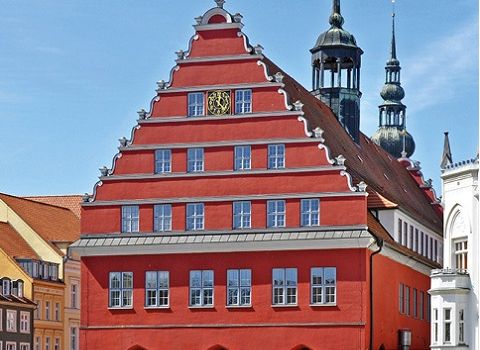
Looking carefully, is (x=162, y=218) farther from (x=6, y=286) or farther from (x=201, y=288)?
(x=6, y=286)

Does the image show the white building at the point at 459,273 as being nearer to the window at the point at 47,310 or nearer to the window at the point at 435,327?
the window at the point at 435,327

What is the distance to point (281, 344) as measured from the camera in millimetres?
60031

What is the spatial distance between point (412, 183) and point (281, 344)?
2477 centimetres

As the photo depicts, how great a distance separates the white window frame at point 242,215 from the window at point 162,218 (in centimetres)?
278

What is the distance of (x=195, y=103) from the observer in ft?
205

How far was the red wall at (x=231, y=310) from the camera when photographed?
195 ft

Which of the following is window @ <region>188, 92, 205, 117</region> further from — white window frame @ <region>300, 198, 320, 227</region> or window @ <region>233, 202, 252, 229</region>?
white window frame @ <region>300, 198, 320, 227</region>

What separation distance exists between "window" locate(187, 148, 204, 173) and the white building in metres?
10.2

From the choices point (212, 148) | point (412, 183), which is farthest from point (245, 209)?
point (412, 183)

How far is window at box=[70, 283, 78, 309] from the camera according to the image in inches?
3295

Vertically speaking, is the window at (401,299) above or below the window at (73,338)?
above

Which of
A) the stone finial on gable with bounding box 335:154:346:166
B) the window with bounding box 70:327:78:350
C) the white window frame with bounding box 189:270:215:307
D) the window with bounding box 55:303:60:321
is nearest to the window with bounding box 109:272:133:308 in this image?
the white window frame with bounding box 189:270:215:307

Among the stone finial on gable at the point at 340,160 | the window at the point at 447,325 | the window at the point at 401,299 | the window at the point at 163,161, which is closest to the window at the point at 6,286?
the window at the point at 163,161

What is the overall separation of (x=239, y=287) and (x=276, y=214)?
10.7 ft
